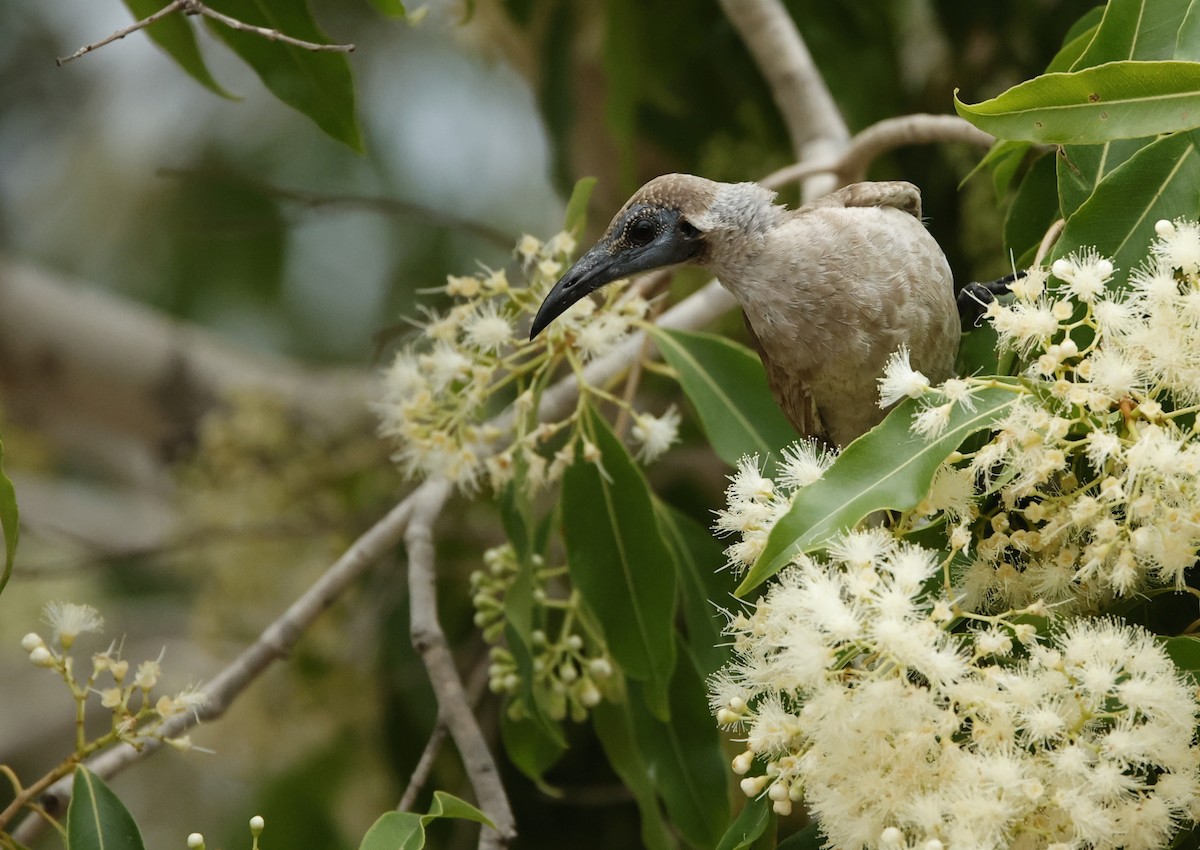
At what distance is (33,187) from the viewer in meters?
5.57

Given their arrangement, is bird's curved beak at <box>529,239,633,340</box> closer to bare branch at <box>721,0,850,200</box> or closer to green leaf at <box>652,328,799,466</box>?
green leaf at <box>652,328,799,466</box>

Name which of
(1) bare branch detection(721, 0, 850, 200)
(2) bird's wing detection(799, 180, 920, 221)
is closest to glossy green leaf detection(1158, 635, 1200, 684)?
(2) bird's wing detection(799, 180, 920, 221)

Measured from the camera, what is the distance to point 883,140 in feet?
6.52

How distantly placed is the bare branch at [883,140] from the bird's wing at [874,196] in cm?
16

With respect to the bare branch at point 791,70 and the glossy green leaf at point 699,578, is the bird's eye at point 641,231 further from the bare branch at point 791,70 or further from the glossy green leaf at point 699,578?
the bare branch at point 791,70

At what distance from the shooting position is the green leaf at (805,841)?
1.22 m

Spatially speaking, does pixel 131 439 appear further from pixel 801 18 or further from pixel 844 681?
pixel 844 681

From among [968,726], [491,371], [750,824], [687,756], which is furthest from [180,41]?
[968,726]

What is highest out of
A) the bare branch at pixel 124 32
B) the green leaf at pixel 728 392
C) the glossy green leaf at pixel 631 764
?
the bare branch at pixel 124 32

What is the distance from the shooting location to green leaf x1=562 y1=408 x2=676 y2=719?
159cm

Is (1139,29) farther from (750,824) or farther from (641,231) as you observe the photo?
(750,824)

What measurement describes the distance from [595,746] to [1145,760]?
7.28ft

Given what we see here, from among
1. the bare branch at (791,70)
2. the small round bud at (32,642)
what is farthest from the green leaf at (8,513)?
the bare branch at (791,70)

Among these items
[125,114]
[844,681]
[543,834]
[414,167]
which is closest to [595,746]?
[543,834]
